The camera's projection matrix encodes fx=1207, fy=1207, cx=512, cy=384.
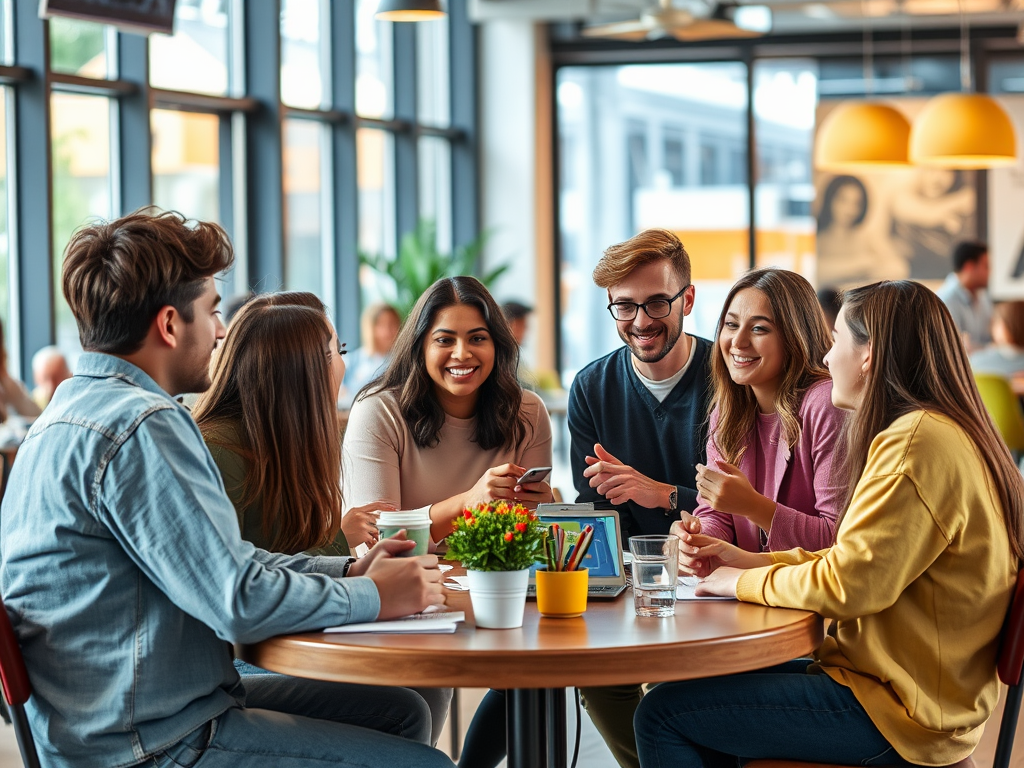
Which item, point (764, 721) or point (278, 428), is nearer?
point (764, 721)

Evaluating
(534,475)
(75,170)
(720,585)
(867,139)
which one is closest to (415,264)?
(75,170)

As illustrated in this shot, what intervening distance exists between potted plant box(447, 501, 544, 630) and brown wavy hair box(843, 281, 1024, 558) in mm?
603

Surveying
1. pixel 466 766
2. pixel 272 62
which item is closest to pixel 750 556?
pixel 466 766

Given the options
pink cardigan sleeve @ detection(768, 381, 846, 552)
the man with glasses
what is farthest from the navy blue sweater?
pink cardigan sleeve @ detection(768, 381, 846, 552)

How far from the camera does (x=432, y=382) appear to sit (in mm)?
2846

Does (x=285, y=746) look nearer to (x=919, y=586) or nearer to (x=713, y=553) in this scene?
(x=713, y=553)

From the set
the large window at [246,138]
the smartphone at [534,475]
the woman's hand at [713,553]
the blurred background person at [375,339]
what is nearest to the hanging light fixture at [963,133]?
the blurred background person at [375,339]

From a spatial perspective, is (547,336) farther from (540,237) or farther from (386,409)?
(386,409)

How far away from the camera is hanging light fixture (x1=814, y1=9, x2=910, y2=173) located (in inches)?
254

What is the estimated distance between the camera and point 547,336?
9719mm

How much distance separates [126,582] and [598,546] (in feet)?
2.53

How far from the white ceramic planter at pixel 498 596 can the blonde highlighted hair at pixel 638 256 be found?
3.59 ft

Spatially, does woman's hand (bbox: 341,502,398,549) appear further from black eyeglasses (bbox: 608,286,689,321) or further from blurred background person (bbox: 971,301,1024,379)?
blurred background person (bbox: 971,301,1024,379)

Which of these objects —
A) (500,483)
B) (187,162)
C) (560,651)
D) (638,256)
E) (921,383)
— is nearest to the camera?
(560,651)
